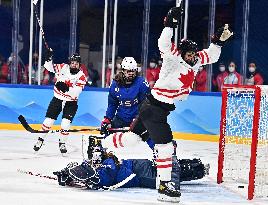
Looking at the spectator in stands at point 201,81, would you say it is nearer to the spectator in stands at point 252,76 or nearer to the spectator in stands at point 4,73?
the spectator in stands at point 252,76

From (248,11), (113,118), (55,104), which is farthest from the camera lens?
(248,11)

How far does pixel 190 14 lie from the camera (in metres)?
9.13

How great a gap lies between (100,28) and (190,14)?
57.1 inches

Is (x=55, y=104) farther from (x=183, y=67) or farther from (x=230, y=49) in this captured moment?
(x=230, y=49)

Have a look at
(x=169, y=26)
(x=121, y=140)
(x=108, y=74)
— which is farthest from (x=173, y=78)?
(x=108, y=74)

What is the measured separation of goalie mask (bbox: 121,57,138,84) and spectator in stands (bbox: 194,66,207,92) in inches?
158

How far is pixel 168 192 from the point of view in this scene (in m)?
3.43

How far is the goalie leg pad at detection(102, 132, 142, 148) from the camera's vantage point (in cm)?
378

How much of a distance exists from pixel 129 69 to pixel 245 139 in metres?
1.23

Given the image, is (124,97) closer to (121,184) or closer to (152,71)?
(121,184)

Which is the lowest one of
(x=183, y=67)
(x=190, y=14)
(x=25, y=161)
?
(x=25, y=161)

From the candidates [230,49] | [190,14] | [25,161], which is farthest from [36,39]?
[25,161]

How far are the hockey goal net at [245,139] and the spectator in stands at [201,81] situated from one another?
3.49m

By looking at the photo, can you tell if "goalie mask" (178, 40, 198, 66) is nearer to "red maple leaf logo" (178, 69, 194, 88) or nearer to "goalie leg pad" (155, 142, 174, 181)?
"red maple leaf logo" (178, 69, 194, 88)
